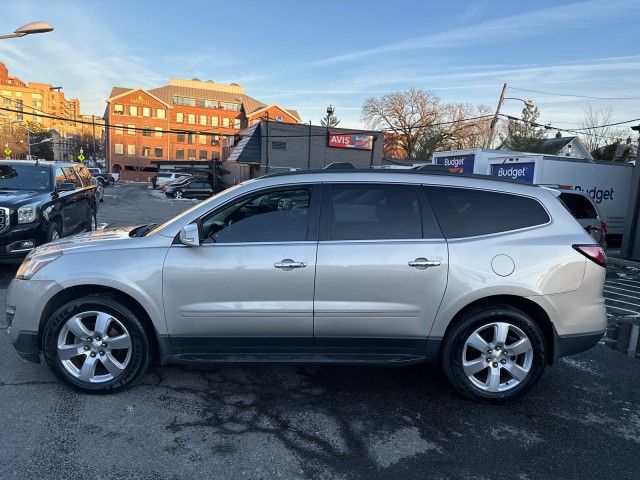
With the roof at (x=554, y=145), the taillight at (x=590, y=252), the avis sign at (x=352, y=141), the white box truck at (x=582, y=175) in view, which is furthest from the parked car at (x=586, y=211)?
the roof at (x=554, y=145)

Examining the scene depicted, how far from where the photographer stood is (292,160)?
3625 centimetres

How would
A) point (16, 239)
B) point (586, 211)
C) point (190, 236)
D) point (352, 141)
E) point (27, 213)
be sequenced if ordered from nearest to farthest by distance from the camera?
point (190, 236), point (16, 239), point (27, 213), point (586, 211), point (352, 141)

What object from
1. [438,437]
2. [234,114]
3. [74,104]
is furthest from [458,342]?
[74,104]

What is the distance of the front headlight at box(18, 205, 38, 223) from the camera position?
6.91 metres

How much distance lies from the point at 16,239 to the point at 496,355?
260 inches

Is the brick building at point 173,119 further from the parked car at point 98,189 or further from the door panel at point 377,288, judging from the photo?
the door panel at point 377,288

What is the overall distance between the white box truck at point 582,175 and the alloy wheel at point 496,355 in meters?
11.8

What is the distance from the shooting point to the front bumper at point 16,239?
22.1ft

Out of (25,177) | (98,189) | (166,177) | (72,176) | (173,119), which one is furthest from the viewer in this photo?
(173,119)

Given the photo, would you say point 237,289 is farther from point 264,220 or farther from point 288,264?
point 264,220

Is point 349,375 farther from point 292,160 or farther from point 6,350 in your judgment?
point 292,160

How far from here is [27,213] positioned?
22.9ft

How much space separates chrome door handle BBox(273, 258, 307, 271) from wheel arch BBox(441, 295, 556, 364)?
123cm

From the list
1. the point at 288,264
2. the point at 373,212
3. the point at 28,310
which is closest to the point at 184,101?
the point at 28,310
